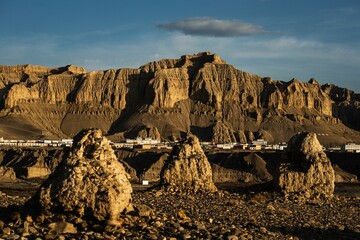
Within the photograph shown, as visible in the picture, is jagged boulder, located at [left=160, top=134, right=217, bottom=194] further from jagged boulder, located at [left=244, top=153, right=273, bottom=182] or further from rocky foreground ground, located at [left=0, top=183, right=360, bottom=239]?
jagged boulder, located at [left=244, top=153, right=273, bottom=182]

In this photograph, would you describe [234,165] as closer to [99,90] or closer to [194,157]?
[194,157]

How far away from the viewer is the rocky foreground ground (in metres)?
14.5

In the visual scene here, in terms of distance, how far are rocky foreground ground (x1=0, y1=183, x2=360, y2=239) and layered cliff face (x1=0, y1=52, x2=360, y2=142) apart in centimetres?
11632

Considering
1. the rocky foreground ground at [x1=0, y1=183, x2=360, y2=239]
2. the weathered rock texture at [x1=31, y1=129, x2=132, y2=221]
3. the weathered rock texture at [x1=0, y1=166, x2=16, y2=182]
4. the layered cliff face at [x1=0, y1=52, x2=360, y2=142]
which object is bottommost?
the weathered rock texture at [x1=0, y1=166, x2=16, y2=182]

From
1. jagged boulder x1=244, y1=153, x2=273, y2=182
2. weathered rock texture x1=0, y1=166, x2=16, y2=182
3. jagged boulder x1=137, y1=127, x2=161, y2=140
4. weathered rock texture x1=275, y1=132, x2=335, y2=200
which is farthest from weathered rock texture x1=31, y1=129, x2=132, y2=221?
jagged boulder x1=137, y1=127, x2=161, y2=140

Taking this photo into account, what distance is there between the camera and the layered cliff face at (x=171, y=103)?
15400cm

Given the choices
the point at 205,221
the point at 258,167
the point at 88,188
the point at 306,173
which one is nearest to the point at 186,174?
the point at 306,173

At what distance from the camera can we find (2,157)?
94125mm

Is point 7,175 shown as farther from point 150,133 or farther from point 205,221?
point 150,133

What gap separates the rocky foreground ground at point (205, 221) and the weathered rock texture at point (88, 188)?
28 centimetres

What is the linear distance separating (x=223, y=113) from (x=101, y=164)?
149 meters

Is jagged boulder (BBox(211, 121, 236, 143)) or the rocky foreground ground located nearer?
the rocky foreground ground

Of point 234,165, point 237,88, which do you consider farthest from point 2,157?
point 237,88

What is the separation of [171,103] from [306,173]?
135 m
